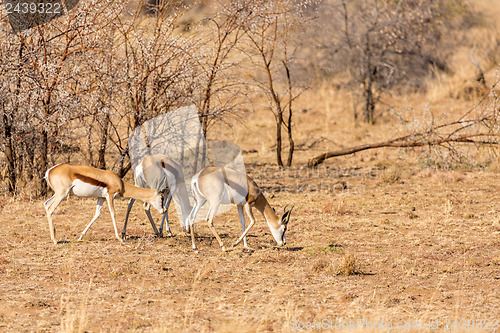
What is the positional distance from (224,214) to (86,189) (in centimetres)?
352

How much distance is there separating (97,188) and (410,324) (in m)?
5.08

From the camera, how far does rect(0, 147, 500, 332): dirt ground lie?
6000mm

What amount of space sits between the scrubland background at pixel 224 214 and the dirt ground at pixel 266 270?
31 mm

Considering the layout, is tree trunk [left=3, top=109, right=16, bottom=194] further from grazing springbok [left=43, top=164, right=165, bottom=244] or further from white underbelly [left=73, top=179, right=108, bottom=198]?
white underbelly [left=73, top=179, right=108, bottom=198]

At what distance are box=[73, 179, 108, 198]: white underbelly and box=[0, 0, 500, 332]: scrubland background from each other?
0.82 m

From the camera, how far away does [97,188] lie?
880 cm

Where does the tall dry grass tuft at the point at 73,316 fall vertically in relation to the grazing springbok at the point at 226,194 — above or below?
below

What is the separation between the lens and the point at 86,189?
8742 millimetres

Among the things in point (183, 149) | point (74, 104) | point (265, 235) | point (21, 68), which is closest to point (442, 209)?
point (265, 235)

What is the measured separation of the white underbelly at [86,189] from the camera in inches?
343

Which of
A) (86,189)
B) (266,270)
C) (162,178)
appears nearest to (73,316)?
(266,270)

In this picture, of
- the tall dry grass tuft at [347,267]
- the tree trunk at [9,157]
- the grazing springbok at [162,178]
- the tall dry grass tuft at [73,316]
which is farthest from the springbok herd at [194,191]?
the tree trunk at [9,157]

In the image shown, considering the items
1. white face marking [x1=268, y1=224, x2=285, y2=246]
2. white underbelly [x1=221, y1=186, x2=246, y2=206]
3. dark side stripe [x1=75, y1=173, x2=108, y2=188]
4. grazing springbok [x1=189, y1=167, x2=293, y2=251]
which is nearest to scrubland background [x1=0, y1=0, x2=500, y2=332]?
white face marking [x1=268, y1=224, x2=285, y2=246]

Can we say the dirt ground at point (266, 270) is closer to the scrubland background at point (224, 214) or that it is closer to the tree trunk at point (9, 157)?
the scrubland background at point (224, 214)
